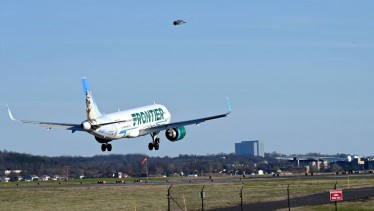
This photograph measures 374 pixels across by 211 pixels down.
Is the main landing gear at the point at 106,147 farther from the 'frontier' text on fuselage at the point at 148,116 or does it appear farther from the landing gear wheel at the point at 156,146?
the landing gear wheel at the point at 156,146

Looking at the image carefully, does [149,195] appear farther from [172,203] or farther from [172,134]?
[172,203]

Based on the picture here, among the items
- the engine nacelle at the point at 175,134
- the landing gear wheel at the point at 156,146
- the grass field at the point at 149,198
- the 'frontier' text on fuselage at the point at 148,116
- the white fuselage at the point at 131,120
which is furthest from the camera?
the engine nacelle at the point at 175,134

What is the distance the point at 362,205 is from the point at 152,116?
3250cm

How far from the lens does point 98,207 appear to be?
3602 inches

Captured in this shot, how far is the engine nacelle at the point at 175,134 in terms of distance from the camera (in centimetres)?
10812

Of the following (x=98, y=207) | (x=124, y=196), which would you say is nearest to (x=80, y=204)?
(x=98, y=207)

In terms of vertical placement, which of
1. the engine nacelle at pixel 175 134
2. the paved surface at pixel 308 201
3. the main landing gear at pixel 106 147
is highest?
the engine nacelle at pixel 175 134

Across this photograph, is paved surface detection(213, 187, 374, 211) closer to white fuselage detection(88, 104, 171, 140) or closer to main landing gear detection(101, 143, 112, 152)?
white fuselage detection(88, 104, 171, 140)

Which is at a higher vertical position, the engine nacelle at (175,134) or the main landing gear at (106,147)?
the engine nacelle at (175,134)

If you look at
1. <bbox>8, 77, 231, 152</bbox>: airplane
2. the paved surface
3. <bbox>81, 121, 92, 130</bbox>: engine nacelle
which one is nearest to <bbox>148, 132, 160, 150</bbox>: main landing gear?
<bbox>8, 77, 231, 152</bbox>: airplane

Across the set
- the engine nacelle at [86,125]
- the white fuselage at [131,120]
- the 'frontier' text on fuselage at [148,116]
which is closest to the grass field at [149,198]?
Result: the white fuselage at [131,120]

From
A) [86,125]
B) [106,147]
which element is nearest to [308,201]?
[86,125]

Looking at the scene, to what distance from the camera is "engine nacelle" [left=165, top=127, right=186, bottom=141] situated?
108125mm

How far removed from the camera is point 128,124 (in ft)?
340
